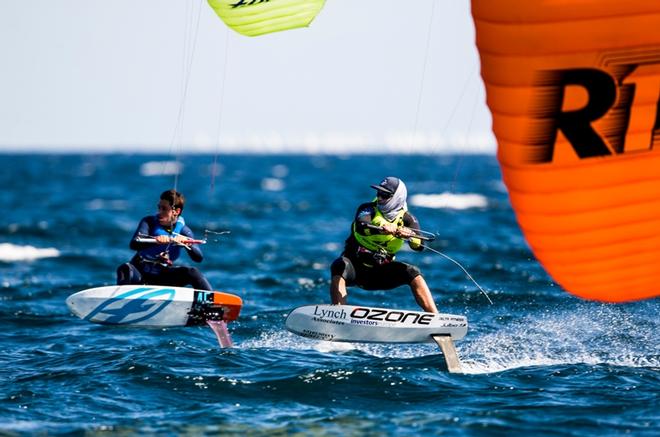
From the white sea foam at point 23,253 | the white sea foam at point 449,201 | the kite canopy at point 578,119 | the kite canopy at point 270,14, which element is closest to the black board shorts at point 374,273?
the kite canopy at point 578,119

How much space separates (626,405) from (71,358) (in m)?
6.22

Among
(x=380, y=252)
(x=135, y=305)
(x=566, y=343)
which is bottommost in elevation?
(x=566, y=343)

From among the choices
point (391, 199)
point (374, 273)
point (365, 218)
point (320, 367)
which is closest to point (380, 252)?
point (374, 273)

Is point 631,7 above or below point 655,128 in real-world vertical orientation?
above

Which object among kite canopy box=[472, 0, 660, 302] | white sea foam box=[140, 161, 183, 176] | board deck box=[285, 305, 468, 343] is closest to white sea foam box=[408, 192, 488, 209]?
board deck box=[285, 305, 468, 343]

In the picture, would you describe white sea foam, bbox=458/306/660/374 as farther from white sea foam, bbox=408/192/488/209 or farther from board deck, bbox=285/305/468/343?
white sea foam, bbox=408/192/488/209

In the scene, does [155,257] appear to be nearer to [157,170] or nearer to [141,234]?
[141,234]

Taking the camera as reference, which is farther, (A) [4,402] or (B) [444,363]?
(B) [444,363]

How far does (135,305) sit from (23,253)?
1222 cm

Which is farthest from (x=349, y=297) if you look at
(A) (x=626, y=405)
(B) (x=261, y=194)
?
(B) (x=261, y=194)

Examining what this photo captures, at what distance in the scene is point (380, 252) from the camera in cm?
1134

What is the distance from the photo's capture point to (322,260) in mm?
22094

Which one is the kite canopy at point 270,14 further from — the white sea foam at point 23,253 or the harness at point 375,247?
the white sea foam at point 23,253

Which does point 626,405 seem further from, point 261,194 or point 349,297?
point 261,194
